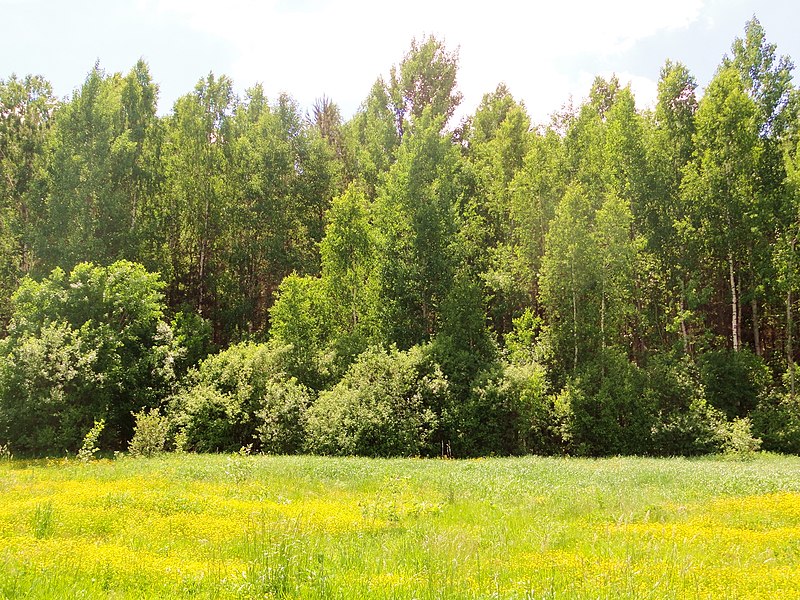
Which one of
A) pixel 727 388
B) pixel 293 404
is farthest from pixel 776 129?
pixel 293 404

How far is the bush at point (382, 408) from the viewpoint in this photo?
90.2 feet

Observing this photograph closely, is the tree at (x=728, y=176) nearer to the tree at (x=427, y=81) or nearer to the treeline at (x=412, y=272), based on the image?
the treeline at (x=412, y=272)

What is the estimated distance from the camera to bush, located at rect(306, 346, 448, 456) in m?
27.5

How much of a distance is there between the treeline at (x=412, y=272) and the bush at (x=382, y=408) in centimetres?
15

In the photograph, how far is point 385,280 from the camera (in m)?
36.2

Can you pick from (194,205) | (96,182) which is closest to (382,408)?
(194,205)

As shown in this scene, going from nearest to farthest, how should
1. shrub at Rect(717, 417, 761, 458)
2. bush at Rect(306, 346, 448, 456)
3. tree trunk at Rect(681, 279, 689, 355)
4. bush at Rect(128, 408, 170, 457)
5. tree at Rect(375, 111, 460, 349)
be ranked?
bush at Rect(128, 408, 170, 457) → shrub at Rect(717, 417, 761, 458) → bush at Rect(306, 346, 448, 456) → tree trunk at Rect(681, 279, 689, 355) → tree at Rect(375, 111, 460, 349)

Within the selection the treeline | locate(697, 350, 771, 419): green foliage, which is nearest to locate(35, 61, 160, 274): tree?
the treeline

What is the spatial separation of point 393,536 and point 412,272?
27140 millimetres

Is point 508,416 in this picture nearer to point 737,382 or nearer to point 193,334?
point 737,382

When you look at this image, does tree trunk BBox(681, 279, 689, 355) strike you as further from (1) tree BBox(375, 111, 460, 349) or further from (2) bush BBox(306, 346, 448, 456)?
(2) bush BBox(306, 346, 448, 456)

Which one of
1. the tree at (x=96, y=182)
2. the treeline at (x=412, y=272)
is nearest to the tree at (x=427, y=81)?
the treeline at (x=412, y=272)

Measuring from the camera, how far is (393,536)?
29.9 feet

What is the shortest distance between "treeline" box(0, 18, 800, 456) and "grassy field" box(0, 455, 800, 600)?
12.8 m
